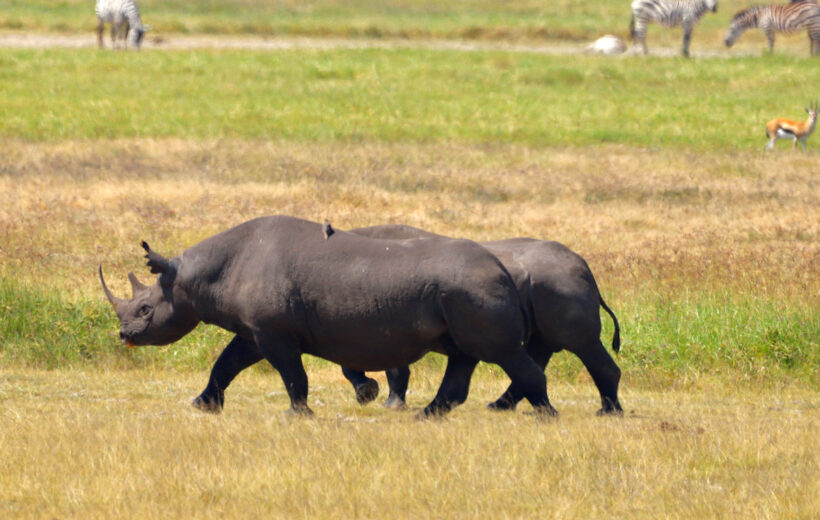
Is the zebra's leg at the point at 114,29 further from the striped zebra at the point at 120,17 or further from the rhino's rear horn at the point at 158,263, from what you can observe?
the rhino's rear horn at the point at 158,263

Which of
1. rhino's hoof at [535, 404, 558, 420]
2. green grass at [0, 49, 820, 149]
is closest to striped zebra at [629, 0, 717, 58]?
green grass at [0, 49, 820, 149]

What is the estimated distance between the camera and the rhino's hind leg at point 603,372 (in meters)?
10.7

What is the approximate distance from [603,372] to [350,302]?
7.10 ft

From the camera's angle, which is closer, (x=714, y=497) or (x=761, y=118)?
(x=714, y=497)

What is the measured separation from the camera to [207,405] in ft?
35.9

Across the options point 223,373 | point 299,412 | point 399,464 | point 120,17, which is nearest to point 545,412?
point 299,412

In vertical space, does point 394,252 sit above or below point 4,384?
above

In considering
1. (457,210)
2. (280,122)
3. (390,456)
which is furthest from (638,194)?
(390,456)

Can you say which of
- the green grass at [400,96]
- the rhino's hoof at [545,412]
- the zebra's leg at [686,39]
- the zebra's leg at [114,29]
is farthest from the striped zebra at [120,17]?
the rhino's hoof at [545,412]

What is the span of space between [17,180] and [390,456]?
626 inches

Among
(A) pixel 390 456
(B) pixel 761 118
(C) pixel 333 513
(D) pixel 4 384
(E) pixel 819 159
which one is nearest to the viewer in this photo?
(C) pixel 333 513

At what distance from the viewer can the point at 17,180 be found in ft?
75.3

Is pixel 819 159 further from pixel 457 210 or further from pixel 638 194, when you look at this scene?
pixel 457 210

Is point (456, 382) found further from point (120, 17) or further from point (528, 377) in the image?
point (120, 17)
